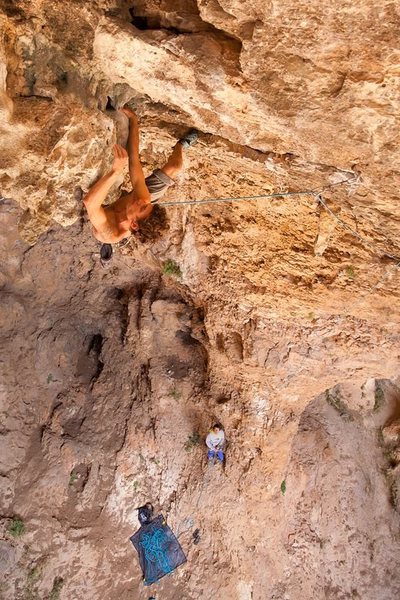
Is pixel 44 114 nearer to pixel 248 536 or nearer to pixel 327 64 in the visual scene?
pixel 327 64

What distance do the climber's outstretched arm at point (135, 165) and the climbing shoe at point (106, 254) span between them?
7.29 ft

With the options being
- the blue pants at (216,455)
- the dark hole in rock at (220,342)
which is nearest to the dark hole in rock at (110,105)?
the dark hole in rock at (220,342)

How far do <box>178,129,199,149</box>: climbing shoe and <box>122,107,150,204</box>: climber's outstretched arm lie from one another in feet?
1.26

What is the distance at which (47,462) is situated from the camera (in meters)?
5.36

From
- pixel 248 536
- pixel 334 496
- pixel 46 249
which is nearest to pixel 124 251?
pixel 46 249

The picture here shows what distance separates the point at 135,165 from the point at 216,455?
392 centimetres

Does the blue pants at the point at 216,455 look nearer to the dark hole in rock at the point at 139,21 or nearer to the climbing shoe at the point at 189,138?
the climbing shoe at the point at 189,138

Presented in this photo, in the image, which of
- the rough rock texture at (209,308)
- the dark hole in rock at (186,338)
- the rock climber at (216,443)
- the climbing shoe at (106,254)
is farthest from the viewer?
the dark hole in rock at (186,338)

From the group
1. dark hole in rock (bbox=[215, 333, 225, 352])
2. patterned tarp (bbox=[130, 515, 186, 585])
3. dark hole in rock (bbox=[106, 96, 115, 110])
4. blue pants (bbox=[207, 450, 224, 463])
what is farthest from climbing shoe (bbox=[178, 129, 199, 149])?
patterned tarp (bbox=[130, 515, 186, 585])

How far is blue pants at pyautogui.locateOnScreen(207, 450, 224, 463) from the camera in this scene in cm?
Result: 580

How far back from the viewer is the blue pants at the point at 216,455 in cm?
580

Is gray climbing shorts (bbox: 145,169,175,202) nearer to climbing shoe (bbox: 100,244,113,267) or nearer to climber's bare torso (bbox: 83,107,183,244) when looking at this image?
climber's bare torso (bbox: 83,107,183,244)

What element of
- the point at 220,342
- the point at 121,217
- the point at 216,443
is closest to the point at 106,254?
the point at 220,342

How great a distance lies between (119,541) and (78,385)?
75.6 inches
